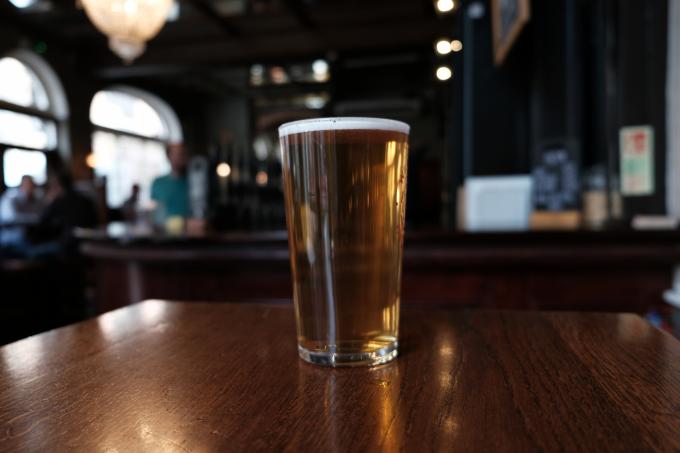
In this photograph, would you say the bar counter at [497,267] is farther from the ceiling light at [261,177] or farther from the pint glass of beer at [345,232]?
the ceiling light at [261,177]

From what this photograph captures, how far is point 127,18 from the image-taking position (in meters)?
3.50

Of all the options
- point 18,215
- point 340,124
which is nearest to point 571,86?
point 340,124

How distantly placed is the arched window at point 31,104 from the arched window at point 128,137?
90cm

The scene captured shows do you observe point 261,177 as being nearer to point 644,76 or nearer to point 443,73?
point 443,73

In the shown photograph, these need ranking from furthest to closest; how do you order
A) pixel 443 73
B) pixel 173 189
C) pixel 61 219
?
pixel 443 73, pixel 61 219, pixel 173 189

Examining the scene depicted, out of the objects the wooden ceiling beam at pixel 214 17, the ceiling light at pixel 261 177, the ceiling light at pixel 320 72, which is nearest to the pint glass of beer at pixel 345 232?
the ceiling light at pixel 261 177

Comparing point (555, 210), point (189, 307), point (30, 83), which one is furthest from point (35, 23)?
point (189, 307)

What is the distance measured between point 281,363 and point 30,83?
10203 mm

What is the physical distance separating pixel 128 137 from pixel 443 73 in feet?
27.2

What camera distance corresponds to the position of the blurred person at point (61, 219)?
4777 millimetres

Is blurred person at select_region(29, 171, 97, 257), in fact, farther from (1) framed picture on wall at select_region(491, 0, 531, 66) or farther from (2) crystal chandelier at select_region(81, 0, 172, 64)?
(1) framed picture on wall at select_region(491, 0, 531, 66)

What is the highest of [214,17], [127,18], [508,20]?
[214,17]

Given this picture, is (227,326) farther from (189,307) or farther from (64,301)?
(64,301)

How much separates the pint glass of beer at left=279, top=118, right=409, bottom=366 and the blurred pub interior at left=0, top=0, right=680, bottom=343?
1654mm
